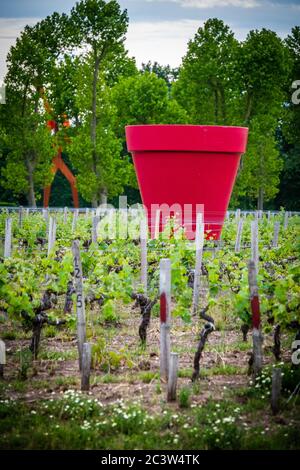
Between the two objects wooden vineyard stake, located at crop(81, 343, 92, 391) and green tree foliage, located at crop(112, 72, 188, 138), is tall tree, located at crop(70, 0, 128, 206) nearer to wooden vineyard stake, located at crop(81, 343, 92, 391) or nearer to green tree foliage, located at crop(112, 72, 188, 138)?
green tree foliage, located at crop(112, 72, 188, 138)

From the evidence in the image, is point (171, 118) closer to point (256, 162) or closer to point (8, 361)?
point (256, 162)

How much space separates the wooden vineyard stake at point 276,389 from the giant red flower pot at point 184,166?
9180 mm

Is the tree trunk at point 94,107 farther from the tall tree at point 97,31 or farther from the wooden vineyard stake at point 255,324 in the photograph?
the wooden vineyard stake at point 255,324

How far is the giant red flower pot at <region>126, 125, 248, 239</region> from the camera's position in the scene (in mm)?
15406

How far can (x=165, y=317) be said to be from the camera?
688 centimetres

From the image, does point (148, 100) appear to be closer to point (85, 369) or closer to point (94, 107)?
point (94, 107)

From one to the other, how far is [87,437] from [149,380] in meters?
1.65

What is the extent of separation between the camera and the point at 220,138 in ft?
51.1

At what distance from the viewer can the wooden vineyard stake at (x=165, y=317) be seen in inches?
271

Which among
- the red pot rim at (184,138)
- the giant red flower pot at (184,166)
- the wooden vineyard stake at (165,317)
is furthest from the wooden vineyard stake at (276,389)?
the red pot rim at (184,138)

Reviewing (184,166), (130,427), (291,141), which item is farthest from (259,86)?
(130,427)

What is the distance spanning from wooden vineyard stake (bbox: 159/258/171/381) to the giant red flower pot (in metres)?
8.33

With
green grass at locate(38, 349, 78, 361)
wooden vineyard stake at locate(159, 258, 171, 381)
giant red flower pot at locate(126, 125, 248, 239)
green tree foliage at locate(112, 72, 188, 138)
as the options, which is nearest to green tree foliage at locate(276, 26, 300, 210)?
green tree foliage at locate(112, 72, 188, 138)
